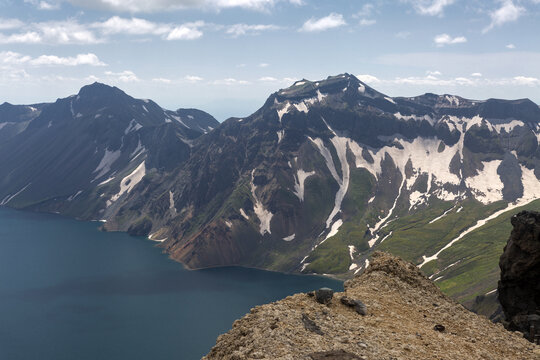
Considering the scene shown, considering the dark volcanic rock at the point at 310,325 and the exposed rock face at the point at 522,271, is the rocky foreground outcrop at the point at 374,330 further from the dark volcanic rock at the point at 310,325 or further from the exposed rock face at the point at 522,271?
the exposed rock face at the point at 522,271

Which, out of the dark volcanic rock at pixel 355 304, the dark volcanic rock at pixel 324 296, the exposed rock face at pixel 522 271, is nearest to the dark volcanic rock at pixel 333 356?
the dark volcanic rock at pixel 324 296

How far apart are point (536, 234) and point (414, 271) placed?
917 inches

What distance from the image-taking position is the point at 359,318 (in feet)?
116

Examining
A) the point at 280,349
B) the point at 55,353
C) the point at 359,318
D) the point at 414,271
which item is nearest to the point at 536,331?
the point at 414,271

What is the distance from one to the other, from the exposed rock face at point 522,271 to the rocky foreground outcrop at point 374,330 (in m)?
19.3

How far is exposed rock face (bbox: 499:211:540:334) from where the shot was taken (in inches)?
2285

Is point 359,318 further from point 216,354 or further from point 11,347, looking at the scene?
point 11,347

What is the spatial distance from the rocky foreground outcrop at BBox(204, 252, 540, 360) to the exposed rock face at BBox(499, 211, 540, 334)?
19319mm

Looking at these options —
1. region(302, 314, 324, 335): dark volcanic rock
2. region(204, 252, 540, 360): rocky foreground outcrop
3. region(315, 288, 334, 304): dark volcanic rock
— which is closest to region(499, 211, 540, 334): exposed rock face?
region(204, 252, 540, 360): rocky foreground outcrop

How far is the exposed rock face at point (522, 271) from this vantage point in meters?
58.0

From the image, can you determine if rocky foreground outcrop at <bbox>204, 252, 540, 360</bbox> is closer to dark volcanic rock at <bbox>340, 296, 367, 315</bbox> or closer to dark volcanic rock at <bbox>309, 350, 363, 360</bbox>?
dark volcanic rock at <bbox>309, 350, 363, 360</bbox>

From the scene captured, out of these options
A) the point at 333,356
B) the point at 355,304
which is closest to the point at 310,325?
the point at 333,356

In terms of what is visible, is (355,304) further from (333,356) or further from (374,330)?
(333,356)

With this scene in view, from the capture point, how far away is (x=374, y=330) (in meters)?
32.8
